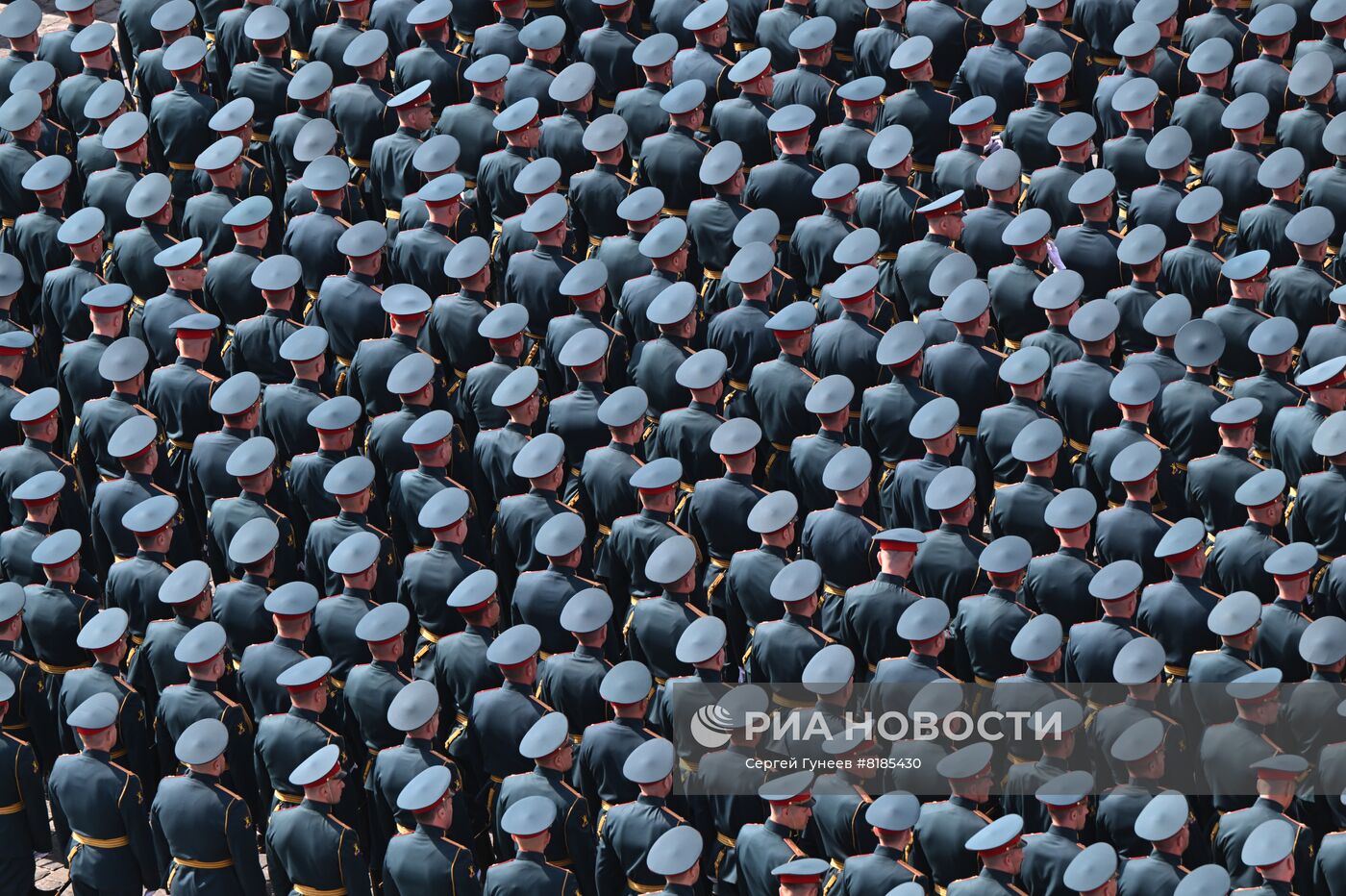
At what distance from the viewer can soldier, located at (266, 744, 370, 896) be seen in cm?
1175

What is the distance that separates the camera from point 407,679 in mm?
12352

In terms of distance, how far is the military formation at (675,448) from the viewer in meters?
11.5

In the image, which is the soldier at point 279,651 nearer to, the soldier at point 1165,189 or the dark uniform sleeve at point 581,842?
the dark uniform sleeve at point 581,842

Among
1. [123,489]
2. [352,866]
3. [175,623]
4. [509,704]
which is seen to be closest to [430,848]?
[352,866]

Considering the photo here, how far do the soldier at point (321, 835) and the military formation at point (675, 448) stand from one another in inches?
1.1

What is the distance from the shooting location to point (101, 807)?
40.3ft

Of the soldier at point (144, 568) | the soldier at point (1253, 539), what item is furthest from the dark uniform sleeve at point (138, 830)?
the soldier at point (1253, 539)

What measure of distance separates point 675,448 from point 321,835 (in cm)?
276

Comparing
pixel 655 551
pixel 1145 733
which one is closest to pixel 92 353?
pixel 655 551

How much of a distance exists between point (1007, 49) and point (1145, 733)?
4.93m

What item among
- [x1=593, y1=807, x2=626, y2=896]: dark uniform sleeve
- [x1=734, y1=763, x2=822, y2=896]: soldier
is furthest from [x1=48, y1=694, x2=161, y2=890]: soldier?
[x1=734, y1=763, x2=822, y2=896]: soldier

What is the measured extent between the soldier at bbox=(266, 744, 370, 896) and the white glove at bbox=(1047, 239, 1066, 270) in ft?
15.4

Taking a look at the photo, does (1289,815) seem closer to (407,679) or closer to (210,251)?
(407,679)

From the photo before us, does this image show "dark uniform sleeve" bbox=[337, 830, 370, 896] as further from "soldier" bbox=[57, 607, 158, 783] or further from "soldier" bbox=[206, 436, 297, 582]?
"soldier" bbox=[206, 436, 297, 582]
